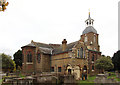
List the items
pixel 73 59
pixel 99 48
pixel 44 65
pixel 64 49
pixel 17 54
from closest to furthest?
pixel 73 59
pixel 64 49
pixel 44 65
pixel 99 48
pixel 17 54

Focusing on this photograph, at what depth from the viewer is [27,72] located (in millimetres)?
34156

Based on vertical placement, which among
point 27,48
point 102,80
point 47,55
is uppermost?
point 27,48

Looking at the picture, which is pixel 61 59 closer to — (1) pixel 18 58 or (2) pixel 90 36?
(2) pixel 90 36

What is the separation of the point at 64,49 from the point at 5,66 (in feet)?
74.9

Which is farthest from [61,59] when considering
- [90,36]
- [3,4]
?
[3,4]

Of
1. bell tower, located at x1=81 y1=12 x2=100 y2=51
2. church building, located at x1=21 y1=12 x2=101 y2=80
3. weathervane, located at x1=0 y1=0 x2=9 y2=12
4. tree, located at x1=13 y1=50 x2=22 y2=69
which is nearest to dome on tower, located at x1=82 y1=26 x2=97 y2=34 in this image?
bell tower, located at x1=81 y1=12 x2=100 y2=51

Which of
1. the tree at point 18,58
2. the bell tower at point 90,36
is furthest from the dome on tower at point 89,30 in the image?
the tree at point 18,58

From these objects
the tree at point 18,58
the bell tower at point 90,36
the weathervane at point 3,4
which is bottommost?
the tree at point 18,58

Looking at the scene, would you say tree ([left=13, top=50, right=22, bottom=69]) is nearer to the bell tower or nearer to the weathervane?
the bell tower

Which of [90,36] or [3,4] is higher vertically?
[90,36]

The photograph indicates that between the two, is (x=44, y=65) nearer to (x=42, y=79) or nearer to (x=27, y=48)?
(x=27, y=48)

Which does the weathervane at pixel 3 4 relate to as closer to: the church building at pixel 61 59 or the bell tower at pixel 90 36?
the church building at pixel 61 59

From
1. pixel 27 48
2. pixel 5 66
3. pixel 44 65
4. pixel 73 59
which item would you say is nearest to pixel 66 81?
pixel 73 59

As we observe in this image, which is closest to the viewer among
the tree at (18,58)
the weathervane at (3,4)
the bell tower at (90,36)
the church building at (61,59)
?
the weathervane at (3,4)
